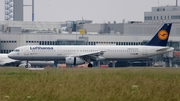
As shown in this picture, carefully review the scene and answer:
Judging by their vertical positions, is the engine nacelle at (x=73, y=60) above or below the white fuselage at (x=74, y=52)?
below

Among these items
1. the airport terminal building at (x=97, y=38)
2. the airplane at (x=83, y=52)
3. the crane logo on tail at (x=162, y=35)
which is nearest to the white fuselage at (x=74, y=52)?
→ the airplane at (x=83, y=52)

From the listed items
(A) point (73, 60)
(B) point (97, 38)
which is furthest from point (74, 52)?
(B) point (97, 38)

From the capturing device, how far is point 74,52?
8475 centimetres

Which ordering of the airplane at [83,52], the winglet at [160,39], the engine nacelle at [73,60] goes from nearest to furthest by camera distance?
1. the airplane at [83,52]
2. the engine nacelle at [73,60]
3. the winglet at [160,39]

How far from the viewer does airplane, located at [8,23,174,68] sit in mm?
82938

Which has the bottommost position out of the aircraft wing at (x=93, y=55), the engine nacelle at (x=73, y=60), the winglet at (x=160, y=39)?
the engine nacelle at (x=73, y=60)

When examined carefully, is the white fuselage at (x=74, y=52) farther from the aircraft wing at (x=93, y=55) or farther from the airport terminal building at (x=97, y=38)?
the airport terminal building at (x=97, y=38)

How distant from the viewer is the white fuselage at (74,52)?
82812 millimetres

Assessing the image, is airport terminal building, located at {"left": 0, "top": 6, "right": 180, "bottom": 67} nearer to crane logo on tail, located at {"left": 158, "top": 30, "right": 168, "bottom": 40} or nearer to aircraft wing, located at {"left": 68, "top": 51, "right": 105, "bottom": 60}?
crane logo on tail, located at {"left": 158, "top": 30, "right": 168, "bottom": 40}

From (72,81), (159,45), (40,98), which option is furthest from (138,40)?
(40,98)

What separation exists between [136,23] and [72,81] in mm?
115786

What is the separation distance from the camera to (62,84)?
3738 cm

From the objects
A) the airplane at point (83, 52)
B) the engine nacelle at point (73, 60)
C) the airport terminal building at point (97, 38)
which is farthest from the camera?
the airport terminal building at point (97, 38)

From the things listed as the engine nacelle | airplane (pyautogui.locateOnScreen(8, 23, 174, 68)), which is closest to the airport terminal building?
airplane (pyautogui.locateOnScreen(8, 23, 174, 68))
